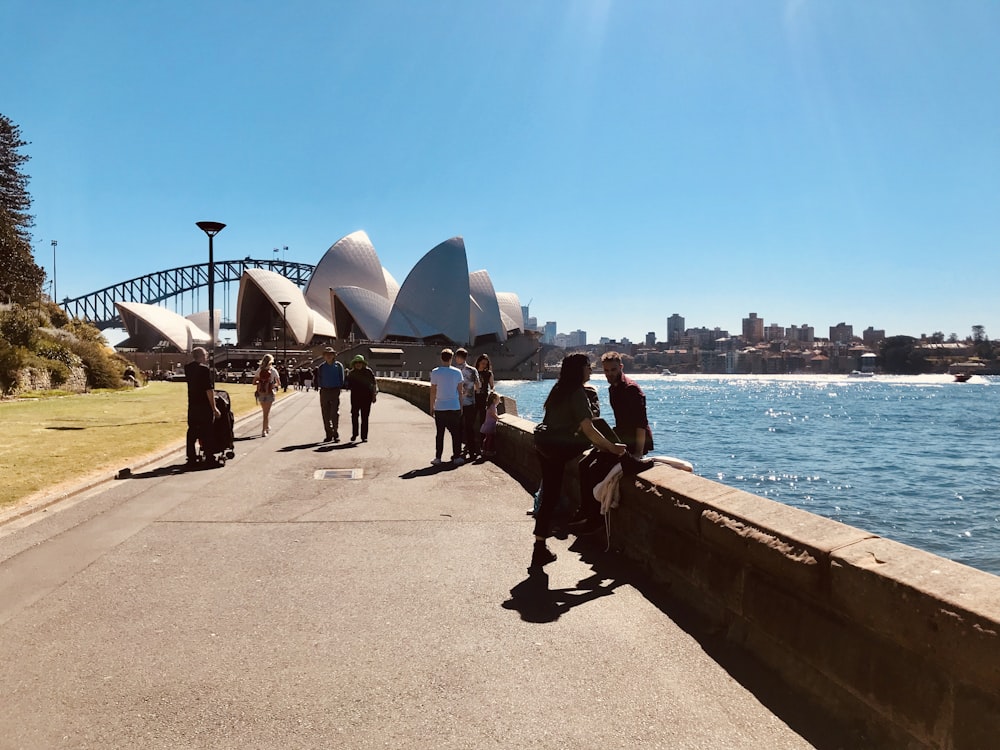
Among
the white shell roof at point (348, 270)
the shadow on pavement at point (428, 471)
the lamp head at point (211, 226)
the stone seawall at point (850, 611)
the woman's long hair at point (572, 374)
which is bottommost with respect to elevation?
the shadow on pavement at point (428, 471)

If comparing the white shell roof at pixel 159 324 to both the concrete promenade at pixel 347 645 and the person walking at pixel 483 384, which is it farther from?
the concrete promenade at pixel 347 645

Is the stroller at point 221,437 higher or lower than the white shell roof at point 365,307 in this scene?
lower

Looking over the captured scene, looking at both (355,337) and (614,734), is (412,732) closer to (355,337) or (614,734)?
(614,734)

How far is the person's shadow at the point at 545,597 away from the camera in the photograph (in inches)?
170

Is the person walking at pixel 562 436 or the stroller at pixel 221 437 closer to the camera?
the person walking at pixel 562 436

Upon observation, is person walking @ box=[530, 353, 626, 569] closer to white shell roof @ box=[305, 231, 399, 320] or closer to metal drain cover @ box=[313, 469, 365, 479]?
metal drain cover @ box=[313, 469, 365, 479]

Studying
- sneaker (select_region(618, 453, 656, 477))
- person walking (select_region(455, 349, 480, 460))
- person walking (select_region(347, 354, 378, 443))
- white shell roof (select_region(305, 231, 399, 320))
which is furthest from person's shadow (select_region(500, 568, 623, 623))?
white shell roof (select_region(305, 231, 399, 320))

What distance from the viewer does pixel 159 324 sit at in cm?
10744

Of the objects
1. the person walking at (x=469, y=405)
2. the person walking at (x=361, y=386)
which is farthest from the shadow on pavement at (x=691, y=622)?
the person walking at (x=361, y=386)

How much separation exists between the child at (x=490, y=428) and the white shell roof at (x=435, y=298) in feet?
265

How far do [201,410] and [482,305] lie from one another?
98927mm

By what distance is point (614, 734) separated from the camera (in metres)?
2.87

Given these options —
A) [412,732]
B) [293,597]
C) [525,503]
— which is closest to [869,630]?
[412,732]

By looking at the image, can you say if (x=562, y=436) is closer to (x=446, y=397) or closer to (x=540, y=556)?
(x=540, y=556)
